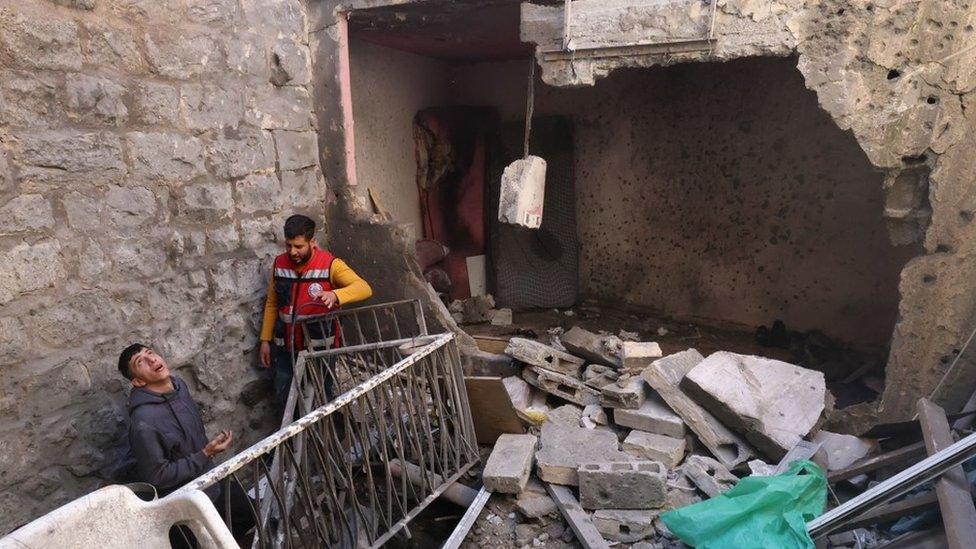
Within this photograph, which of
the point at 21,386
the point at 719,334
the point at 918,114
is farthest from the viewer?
the point at 719,334

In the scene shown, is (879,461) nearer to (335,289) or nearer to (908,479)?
(908,479)

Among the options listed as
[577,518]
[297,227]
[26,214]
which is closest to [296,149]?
[297,227]

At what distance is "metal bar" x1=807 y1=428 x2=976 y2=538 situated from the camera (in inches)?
96.7

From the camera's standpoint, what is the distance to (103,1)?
2779mm

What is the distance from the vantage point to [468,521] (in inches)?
119

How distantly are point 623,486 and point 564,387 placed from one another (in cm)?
121

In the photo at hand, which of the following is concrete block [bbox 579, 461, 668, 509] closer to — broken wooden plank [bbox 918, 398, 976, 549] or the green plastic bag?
the green plastic bag

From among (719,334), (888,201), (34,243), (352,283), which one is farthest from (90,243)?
(719,334)

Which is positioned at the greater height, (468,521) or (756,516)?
(756,516)

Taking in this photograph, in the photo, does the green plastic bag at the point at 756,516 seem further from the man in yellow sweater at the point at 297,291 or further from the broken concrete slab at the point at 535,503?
the man in yellow sweater at the point at 297,291

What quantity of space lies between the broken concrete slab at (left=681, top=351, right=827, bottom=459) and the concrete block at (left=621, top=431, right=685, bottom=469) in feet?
1.26

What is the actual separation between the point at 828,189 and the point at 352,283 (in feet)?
16.5

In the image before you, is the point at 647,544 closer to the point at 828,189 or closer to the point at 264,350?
the point at 264,350

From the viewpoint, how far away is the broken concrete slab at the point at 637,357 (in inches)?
166
